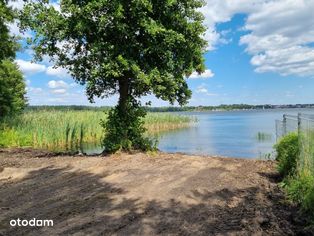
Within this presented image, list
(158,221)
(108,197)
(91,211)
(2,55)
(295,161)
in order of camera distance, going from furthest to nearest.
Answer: (2,55)
(295,161)
(108,197)
(91,211)
(158,221)

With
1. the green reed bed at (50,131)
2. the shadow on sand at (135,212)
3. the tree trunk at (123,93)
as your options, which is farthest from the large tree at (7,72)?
the shadow on sand at (135,212)

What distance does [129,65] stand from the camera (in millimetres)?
11781

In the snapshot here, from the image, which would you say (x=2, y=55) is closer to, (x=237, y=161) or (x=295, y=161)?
(x=237, y=161)

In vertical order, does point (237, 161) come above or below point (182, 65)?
below

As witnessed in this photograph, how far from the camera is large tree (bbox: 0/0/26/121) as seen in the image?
52.9 feet

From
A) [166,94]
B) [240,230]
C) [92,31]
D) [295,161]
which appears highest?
[92,31]

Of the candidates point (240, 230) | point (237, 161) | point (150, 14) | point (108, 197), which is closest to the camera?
point (240, 230)

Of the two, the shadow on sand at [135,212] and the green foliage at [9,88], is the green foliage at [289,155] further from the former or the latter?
the green foliage at [9,88]

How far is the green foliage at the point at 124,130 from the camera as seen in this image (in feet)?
41.9

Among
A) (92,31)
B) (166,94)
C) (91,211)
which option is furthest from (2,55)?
(91,211)

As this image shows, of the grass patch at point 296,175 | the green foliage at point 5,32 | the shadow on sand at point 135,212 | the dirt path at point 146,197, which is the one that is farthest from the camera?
the green foliage at point 5,32

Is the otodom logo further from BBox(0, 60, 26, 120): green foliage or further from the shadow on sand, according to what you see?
BBox(0, 60, 26, 120): green foliage

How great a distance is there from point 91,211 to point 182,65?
269 inches

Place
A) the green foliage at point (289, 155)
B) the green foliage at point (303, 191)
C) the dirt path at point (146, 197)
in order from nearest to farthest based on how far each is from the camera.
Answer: the dirt path at point (146, 197) < the green foliage at point (303, 191) < the green foliage at point (289, 155)
